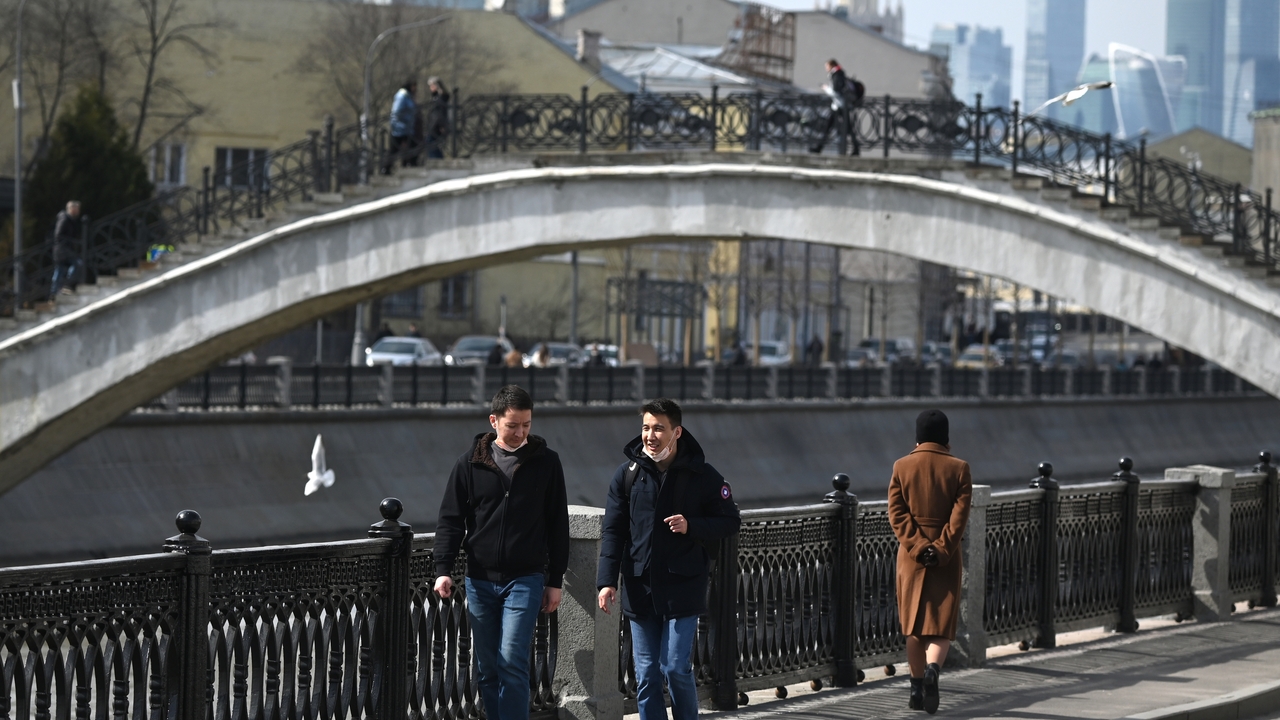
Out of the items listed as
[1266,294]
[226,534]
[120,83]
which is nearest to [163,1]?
[120,83]

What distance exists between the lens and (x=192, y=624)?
7590 millimetres

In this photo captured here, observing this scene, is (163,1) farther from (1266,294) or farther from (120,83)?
(1266,294)

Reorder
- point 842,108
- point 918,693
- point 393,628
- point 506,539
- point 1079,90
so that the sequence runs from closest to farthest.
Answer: point 506,539
point 393,628
point 918,693
point 1079,90
point 842,108

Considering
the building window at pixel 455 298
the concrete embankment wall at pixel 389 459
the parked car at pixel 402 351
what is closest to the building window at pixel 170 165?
the building window at pixel 455 298

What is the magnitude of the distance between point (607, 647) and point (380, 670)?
4.21 feet

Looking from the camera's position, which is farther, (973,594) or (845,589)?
(973,594)

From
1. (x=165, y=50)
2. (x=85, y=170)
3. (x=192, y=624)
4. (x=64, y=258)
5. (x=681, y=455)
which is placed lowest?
(x=192, y=624)

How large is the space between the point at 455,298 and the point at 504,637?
51.1 meters

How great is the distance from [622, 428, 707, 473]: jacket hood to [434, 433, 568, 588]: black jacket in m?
0.39

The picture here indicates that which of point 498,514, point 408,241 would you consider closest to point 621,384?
point 408,241

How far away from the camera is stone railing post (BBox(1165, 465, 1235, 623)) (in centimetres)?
1470

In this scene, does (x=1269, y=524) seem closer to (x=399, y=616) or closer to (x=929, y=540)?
(x=929, y=540)

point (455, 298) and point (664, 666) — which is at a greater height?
point (455, 298)

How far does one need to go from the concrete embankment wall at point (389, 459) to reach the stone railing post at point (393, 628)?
16.6 m
